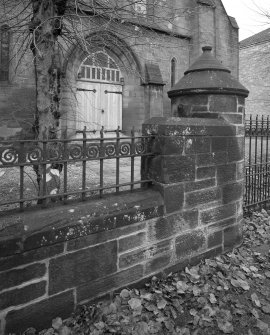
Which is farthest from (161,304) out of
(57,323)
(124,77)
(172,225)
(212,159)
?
(124,77)

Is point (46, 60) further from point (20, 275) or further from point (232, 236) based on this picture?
point (232, 236)

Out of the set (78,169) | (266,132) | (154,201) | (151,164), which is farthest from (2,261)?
(78,169)

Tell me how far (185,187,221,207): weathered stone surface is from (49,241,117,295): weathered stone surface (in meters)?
1.00

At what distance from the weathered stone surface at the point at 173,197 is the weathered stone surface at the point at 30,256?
114 centimetres

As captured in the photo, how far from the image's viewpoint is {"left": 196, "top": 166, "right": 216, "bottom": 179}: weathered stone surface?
3.41 meters

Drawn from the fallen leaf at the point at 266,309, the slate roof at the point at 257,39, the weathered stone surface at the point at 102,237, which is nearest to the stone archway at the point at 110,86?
the weathered stone surface at the point at 102,237

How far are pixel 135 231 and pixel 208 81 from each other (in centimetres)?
219

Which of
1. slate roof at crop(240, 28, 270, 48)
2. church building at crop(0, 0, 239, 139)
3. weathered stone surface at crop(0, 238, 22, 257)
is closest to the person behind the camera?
weathered stone surface at crop(0, 238, 22, 257)

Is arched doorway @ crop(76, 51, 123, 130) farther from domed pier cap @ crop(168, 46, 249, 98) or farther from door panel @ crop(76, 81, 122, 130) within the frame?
domed pier cap @ crop(168, 46, 249, 98)

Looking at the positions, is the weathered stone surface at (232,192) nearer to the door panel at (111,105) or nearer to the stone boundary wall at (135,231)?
the stone boundary wall at (135,231)

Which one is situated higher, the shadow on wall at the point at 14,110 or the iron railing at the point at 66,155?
the shadow on wall at the point at 14,110

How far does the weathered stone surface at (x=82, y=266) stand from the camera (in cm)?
246

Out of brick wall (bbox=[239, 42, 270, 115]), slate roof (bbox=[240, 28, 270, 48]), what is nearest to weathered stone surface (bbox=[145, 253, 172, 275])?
brick wall (bbox=[239, 42, 270, 115])

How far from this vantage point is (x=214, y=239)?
12.2 ft
